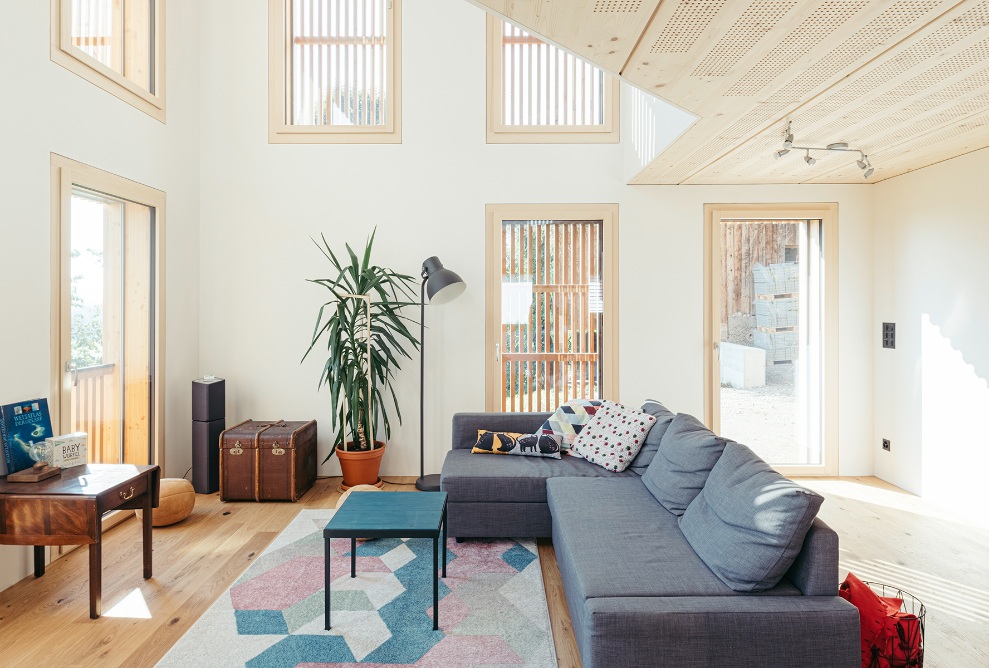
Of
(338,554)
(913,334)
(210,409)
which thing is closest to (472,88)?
(210,409)

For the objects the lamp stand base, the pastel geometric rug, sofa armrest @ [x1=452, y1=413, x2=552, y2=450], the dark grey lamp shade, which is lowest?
the pastel geometric rug

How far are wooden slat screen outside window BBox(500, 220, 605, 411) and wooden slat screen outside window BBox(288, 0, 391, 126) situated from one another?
154 cm

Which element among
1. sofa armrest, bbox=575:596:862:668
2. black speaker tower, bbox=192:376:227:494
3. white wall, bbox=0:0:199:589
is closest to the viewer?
sofa armrest, bbox=575:596:862:668

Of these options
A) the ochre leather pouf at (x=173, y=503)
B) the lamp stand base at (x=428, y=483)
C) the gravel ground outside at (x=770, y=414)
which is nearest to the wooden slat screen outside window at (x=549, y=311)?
the lamp stand base at (x=428, y=483)

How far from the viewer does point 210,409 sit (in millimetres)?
4109

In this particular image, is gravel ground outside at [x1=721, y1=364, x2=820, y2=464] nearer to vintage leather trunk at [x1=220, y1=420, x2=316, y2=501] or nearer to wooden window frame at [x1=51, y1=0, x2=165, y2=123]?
vintage leather trunk at [x1=220, y1=420, x2=316, y2=501]

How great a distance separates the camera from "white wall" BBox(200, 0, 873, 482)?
4.50 m

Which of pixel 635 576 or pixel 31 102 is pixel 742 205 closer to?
pixel 635 576

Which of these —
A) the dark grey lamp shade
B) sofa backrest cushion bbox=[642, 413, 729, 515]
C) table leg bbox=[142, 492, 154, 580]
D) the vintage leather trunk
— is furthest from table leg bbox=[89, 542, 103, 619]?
sofa backrest cushion bbox=[642, 413, 729, 515]

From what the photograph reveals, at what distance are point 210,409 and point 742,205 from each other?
4.49 meters

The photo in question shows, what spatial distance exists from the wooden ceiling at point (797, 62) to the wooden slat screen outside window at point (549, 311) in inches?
→ 50.9

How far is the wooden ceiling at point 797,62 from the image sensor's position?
6.30 ft

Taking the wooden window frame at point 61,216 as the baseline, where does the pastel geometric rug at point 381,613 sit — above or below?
below

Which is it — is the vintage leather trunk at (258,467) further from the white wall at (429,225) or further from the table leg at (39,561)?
the table leg at (39,561)
